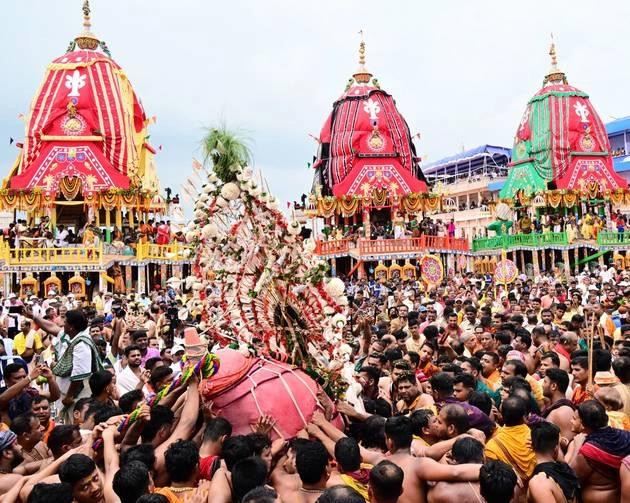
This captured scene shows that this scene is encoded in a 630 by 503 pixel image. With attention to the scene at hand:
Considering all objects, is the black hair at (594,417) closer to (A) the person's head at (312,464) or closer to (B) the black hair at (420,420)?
(B) the black hair at (420,420)

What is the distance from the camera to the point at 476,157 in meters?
57.3

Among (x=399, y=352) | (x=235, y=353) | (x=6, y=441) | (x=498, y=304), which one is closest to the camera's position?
(x=6, y=441)

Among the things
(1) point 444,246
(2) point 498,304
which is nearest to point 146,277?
(1) point 444,246

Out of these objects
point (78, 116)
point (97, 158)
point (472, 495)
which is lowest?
point (472, 495)

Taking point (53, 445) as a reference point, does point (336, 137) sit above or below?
above

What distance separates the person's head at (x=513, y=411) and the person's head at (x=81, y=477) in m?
2.49

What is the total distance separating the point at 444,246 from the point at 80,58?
57.4 ft

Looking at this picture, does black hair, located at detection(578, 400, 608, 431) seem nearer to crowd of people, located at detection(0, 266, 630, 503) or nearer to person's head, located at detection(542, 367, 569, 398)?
crowd of people, located at detection(0, 266, 630, 503)

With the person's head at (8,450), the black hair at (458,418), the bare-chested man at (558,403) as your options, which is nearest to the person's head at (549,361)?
the bare-chested man at (558,403)

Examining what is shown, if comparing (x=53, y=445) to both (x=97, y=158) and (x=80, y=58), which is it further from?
(x=80, y=58)

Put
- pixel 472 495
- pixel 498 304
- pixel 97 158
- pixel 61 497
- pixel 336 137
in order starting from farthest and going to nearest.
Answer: pixel 336 137, pixel 97 158, pixel 498 304, pixel 472 495, pixel 61 497

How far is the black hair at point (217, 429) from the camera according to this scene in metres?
4.23

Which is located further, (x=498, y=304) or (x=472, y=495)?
(x=498, y=304)

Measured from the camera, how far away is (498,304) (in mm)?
14305
